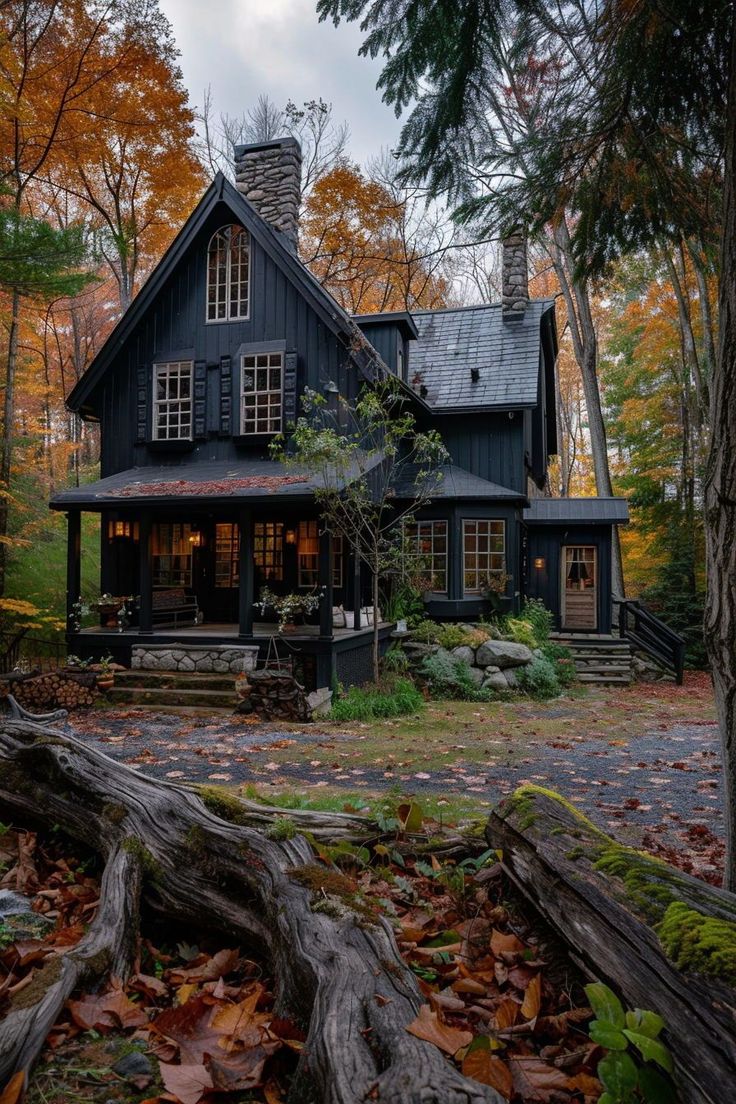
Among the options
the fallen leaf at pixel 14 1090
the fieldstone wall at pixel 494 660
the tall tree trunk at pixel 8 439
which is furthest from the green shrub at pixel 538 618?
the fallen leaf at pixel 14 1090

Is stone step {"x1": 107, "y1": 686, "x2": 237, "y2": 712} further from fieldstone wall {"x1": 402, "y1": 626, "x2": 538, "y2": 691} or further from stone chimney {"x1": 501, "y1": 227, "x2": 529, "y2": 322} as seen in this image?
stone chimney {"x1": 501, "y1": 227, "x2": 529, "y2": 322}

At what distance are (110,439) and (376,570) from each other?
7235mm

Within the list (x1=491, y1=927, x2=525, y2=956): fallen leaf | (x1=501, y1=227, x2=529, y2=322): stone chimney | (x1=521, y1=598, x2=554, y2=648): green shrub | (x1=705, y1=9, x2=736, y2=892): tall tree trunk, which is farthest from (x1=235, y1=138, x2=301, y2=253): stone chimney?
(x1=491, y1=927, x2=525, y2=956): fallen leaf

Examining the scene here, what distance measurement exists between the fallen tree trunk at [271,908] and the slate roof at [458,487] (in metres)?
11.3

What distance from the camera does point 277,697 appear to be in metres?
9.87

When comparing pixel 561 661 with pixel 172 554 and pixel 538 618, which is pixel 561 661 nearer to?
pixel 538 618

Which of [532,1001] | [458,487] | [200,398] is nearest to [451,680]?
[458,487]

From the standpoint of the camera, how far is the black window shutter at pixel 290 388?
43.7 ft

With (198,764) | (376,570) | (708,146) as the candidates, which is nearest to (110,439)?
(376,570)

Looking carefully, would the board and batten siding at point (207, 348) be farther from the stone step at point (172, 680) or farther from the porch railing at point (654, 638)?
the porch railing at point (654, 638)

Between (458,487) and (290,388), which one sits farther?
(458,487)

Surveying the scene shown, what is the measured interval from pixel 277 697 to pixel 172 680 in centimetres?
210

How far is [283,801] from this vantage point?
4.67 meters

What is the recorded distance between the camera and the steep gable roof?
43.1 ft
